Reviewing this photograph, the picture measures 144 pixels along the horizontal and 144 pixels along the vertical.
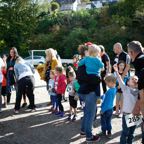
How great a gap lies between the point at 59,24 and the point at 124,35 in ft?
37.4

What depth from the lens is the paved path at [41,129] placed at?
302 inches

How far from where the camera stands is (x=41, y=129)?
335 inches

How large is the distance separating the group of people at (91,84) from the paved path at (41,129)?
0.24m

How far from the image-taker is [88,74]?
7008 mm

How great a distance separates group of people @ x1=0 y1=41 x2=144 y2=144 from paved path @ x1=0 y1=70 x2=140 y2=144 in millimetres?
242

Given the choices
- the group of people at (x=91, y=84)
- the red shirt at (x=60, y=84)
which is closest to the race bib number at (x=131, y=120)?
the group of people at (x=91, y=84)

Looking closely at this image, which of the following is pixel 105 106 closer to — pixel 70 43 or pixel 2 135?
pixel 2 135

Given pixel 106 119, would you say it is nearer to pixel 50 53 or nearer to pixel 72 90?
pixel 72 90

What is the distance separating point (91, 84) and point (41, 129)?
2128 millimetres

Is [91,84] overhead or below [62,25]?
below

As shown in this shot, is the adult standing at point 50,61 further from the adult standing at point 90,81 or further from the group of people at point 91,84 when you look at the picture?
the adult standing at point 90,81

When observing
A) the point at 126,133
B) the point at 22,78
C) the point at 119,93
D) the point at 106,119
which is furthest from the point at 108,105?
the point at 22,78

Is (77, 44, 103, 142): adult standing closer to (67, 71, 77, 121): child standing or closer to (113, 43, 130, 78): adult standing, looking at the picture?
(67, 71, 77, 121): child standing

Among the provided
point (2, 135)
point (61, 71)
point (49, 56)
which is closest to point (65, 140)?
point (2, 135)
